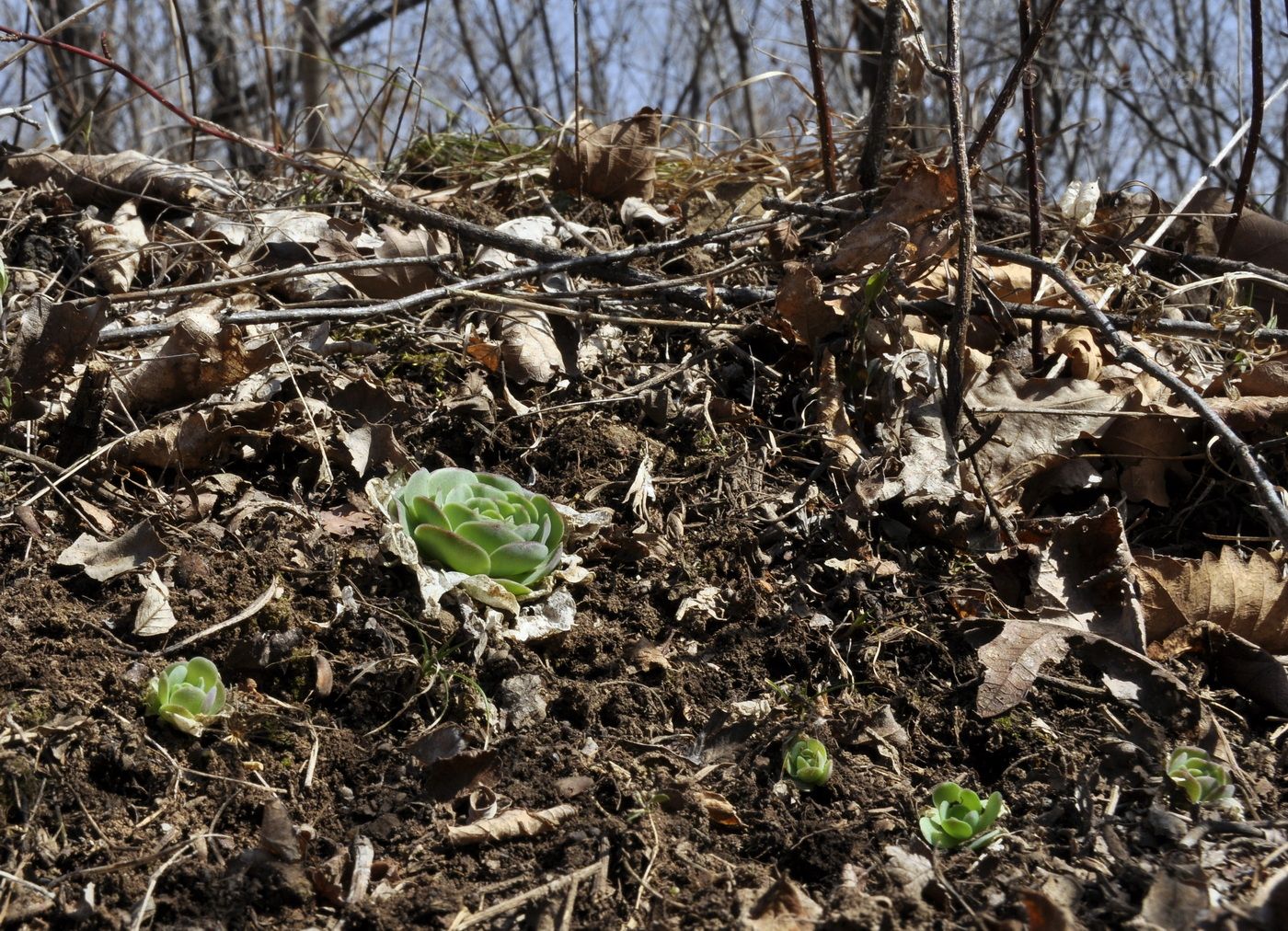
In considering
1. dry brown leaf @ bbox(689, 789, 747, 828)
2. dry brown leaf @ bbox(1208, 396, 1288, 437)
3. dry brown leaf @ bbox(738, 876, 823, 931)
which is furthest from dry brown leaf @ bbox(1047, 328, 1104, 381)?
dry brown leaf @ bbox(738, 876, 823, 931)

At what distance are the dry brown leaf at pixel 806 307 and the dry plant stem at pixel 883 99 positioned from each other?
0.45 m

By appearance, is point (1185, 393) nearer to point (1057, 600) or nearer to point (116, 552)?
point (1057, 600)

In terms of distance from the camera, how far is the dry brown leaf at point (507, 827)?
1.62 meters

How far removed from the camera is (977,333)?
2.77m

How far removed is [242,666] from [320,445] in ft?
1.89

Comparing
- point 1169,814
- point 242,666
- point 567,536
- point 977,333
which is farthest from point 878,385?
point 242,666

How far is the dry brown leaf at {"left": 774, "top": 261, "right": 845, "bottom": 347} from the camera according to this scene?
8.21 feet

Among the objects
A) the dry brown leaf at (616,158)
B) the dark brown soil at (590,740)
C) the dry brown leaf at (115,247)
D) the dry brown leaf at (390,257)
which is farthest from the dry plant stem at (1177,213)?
the dry brown leaf at (115,247)

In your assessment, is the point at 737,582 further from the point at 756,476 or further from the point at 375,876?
the point at 375,876

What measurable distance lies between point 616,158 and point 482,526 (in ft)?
5.81

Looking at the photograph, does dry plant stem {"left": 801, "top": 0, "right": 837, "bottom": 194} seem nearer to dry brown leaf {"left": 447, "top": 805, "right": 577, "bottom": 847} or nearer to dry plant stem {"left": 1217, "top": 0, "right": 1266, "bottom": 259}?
dry plant stem {"left": 1217, "top": 0, "right": 1266, "bottom": 259}

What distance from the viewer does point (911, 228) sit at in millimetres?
2564

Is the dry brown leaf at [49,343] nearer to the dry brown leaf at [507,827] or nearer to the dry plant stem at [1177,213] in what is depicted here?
the dry brown leaf at [507,827]

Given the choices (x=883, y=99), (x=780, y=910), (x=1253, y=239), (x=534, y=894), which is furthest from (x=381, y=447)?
(x=1253, y=239)
